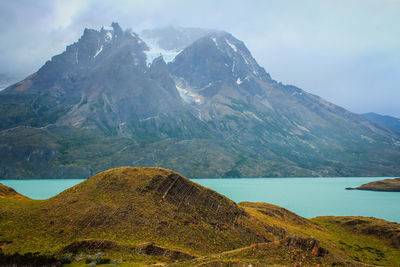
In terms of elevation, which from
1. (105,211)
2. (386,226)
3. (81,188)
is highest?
(81,188)

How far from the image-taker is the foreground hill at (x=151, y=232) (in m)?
36.0

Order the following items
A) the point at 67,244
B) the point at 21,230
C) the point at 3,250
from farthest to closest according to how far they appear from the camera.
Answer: the point at 21,230 → the point at 67,244 → the point at 3,250

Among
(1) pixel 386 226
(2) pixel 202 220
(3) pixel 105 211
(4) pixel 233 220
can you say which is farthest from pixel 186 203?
(1) pixel 386 226

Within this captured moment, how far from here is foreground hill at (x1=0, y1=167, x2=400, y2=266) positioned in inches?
1419

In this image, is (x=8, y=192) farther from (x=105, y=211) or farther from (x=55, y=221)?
(x=105, y=211)

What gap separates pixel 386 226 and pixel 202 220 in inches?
2178

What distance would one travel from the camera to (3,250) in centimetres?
3928

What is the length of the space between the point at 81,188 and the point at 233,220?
3057cm

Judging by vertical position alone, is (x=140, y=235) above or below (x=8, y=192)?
below

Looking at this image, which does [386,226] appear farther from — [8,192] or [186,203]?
[8,192]

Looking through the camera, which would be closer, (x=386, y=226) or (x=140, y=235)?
(x=140, y=235)

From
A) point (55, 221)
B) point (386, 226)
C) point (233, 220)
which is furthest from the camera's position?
point (386, 226)

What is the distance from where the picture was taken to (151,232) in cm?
4822

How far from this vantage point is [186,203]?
5844 cm
